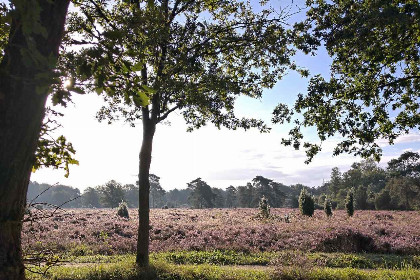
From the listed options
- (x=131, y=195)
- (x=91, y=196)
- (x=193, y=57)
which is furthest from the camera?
(x=131, y=195)

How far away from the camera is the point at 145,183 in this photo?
1163cm

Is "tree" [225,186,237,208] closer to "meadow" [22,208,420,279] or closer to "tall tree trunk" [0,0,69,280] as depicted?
"meadow" [22,208,420,279]

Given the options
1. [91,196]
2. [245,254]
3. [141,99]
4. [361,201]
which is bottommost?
[245,254]

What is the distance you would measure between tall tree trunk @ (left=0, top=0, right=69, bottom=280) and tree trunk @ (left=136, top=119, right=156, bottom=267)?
353 inches

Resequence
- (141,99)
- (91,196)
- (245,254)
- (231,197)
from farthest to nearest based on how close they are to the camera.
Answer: (91,196), (231,197), (245,254), (141,99)

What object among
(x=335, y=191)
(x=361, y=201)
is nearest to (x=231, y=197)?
(x=335, y=191)

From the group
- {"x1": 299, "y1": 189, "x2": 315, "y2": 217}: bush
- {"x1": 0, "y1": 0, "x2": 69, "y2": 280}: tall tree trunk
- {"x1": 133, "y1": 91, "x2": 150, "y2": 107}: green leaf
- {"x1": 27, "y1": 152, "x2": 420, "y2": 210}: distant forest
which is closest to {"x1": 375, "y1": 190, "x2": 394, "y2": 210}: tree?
{"x1": 27, "y1": 152, "x2": 420, "y2": 210}: distant forest

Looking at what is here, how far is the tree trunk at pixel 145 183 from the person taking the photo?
11.3 metres

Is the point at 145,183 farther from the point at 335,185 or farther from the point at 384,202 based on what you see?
the point at 335,185

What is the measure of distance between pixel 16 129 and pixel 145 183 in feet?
30.7

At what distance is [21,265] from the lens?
262 cm

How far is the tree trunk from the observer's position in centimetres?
1133

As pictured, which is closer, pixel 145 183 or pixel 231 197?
pixel 145 183

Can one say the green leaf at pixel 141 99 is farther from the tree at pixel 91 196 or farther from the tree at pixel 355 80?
the tree at pixel 91 196
